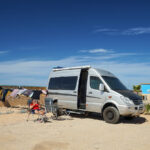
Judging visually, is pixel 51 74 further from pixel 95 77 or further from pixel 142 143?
pixel 142 143

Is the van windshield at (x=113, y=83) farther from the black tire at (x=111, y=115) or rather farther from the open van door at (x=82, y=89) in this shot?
the open van door at (x=82, y=89)

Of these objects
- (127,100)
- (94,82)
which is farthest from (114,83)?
(127,100)

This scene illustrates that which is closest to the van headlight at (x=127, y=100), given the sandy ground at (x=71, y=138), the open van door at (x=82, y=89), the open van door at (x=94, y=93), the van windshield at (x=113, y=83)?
the van windshield at (x=113, y=83)

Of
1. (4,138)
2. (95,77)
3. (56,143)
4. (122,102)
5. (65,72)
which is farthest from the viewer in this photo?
(65,72)

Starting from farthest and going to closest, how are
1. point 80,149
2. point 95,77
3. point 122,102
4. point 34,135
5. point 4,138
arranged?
point 95,77
point 122,102
point 34,135
point 4,138
point 80,149

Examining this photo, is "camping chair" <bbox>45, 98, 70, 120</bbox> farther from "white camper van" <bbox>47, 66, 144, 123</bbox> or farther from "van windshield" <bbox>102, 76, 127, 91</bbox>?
"van windshield" <bbox>102, 76, 127, 91</bbox>

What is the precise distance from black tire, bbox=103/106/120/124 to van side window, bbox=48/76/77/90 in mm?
2266

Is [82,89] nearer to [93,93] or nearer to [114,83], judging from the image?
[93,93]

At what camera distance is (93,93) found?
966cm

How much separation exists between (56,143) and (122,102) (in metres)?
4.00

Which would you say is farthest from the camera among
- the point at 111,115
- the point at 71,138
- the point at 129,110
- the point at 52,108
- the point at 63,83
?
the point at 63,83

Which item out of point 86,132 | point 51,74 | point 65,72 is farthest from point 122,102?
point 51,74

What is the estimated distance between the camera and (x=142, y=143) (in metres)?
5.74

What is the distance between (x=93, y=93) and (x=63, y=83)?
2.03m
